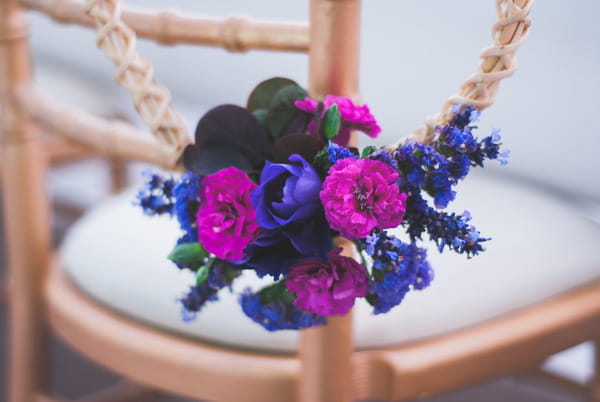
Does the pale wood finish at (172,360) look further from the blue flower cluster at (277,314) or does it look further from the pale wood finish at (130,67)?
the pale wood finish at (130,67)

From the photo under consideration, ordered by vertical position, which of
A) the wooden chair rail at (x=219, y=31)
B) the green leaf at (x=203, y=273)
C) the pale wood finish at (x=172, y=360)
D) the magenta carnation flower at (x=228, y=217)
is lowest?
the pale wood finish at (x=172, y=360)

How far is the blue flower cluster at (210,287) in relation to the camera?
51 centimetres

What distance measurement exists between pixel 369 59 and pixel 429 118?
0.69 feet

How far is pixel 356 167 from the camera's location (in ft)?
1.34

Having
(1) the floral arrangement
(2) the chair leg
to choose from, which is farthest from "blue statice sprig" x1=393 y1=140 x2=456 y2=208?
(2) the chair leg

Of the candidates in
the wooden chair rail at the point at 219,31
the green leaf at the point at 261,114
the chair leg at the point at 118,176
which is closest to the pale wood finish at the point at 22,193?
the wooden chair rail at the point at 219,31

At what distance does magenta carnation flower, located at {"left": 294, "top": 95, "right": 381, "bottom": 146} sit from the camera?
1.60 feet

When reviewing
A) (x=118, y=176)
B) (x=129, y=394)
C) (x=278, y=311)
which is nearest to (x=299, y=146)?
(x=278, y=311)

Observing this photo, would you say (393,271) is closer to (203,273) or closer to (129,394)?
(203,273)

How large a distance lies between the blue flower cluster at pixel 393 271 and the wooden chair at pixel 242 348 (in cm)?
7

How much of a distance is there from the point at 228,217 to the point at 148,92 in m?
0.14

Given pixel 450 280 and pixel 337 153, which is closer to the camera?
pixel 337 153

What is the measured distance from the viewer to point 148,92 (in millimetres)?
538

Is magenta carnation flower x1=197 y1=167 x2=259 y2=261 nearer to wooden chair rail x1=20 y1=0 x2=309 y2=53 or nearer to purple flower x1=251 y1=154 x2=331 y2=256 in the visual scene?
purple flower x1=251 y1=154 x2=331 y2=256
